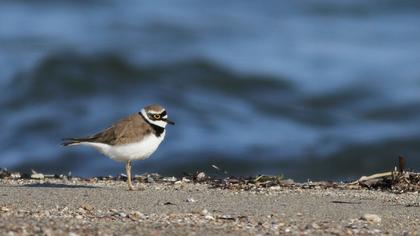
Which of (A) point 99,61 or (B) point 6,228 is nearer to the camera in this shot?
(B) point 6,228

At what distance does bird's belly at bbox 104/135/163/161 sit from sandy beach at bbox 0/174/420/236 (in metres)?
0.23

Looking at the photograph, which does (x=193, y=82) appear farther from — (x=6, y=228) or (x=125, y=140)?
(x=6, y=228)

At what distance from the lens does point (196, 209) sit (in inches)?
240

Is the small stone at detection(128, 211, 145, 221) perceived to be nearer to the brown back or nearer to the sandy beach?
the sandy beach

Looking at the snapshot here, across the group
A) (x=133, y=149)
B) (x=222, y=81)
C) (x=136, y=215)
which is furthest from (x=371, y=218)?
(x=222, y=81)

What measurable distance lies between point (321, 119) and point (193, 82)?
2763 millimetres

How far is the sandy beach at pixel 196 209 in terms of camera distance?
529cm

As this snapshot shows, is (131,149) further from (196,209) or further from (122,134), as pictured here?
(196,209)

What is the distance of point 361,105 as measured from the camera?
15469 mm

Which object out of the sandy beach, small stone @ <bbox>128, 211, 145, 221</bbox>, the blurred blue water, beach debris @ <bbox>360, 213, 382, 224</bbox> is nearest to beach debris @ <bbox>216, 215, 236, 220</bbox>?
the sandy beach

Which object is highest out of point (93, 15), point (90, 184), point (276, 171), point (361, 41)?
point (93, 15)

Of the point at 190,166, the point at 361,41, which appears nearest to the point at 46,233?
the point at 190,166

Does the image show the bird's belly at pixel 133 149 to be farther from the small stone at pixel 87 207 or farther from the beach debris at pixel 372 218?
the beach debris at pixel 372 218

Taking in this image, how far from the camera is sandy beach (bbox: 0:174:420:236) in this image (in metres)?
5.29
